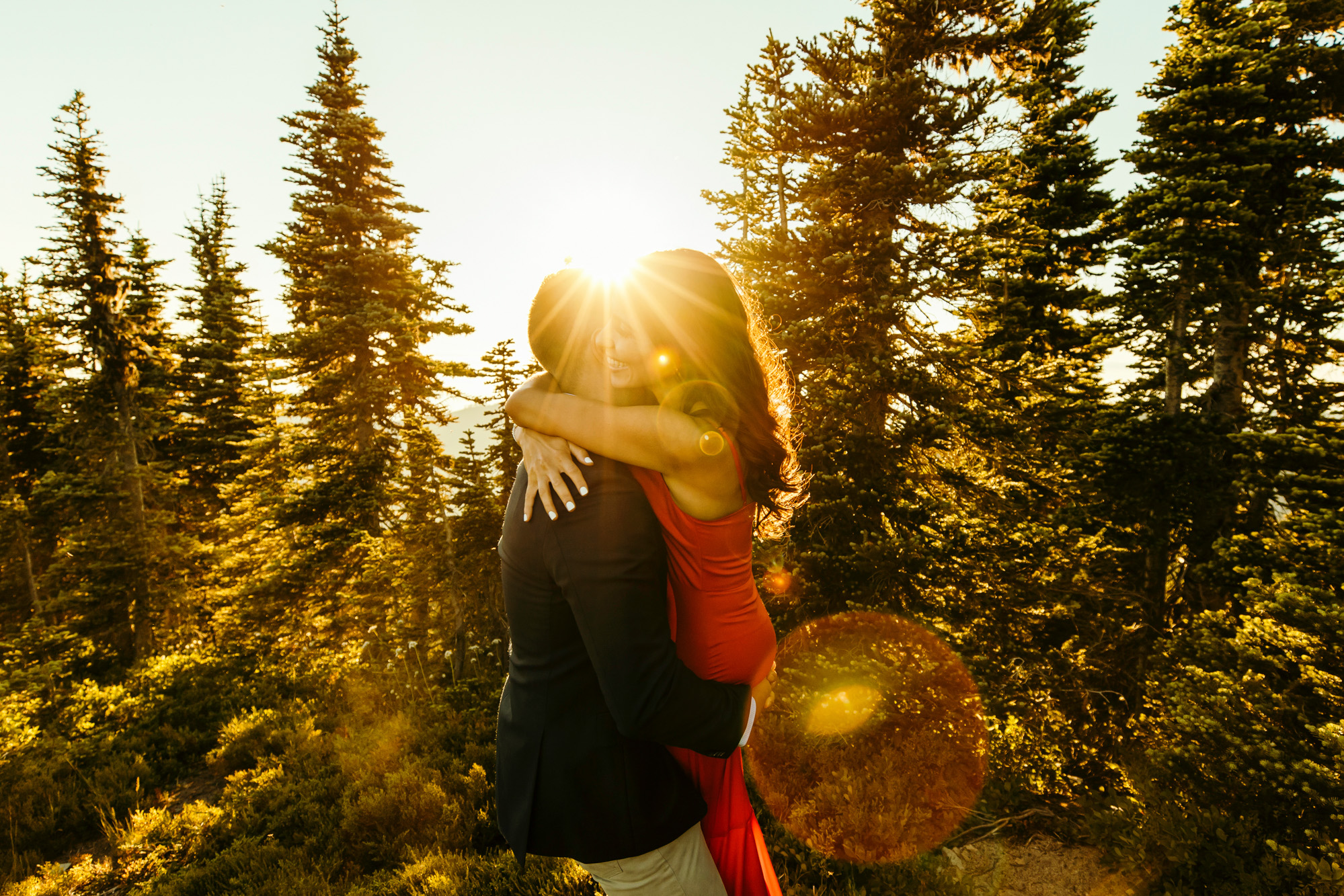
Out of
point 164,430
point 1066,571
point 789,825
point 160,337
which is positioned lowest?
point 789,825

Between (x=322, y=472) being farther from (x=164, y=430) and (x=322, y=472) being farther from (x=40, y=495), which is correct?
(x=40, y=495)

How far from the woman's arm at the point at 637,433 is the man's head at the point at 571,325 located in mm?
Result: 232

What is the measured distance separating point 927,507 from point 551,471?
327 inches

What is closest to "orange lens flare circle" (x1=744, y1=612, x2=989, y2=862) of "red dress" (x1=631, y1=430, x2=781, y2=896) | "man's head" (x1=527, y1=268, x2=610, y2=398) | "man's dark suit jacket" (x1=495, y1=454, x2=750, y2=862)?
"red dress" (x1=631, y1=430, x2=781, y2=896)

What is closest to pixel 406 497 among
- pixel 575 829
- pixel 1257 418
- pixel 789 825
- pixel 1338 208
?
pixel 789 825

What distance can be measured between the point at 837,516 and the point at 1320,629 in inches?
210

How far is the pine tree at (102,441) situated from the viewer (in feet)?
54.9

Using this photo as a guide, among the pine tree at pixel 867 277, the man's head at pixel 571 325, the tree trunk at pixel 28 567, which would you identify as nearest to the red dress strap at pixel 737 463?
the man's head at pixel 571 325

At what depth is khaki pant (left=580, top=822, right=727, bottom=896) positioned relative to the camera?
→ 1640 mm

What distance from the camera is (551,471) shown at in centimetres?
152

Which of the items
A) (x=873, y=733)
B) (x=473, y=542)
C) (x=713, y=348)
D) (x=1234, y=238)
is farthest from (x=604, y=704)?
(x=1234, y=238)

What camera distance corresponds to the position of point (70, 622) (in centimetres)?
1736

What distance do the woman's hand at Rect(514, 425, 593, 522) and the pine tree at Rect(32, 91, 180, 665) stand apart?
22840 mm

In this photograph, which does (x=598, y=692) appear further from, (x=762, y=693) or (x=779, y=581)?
(x=779, y=581)
